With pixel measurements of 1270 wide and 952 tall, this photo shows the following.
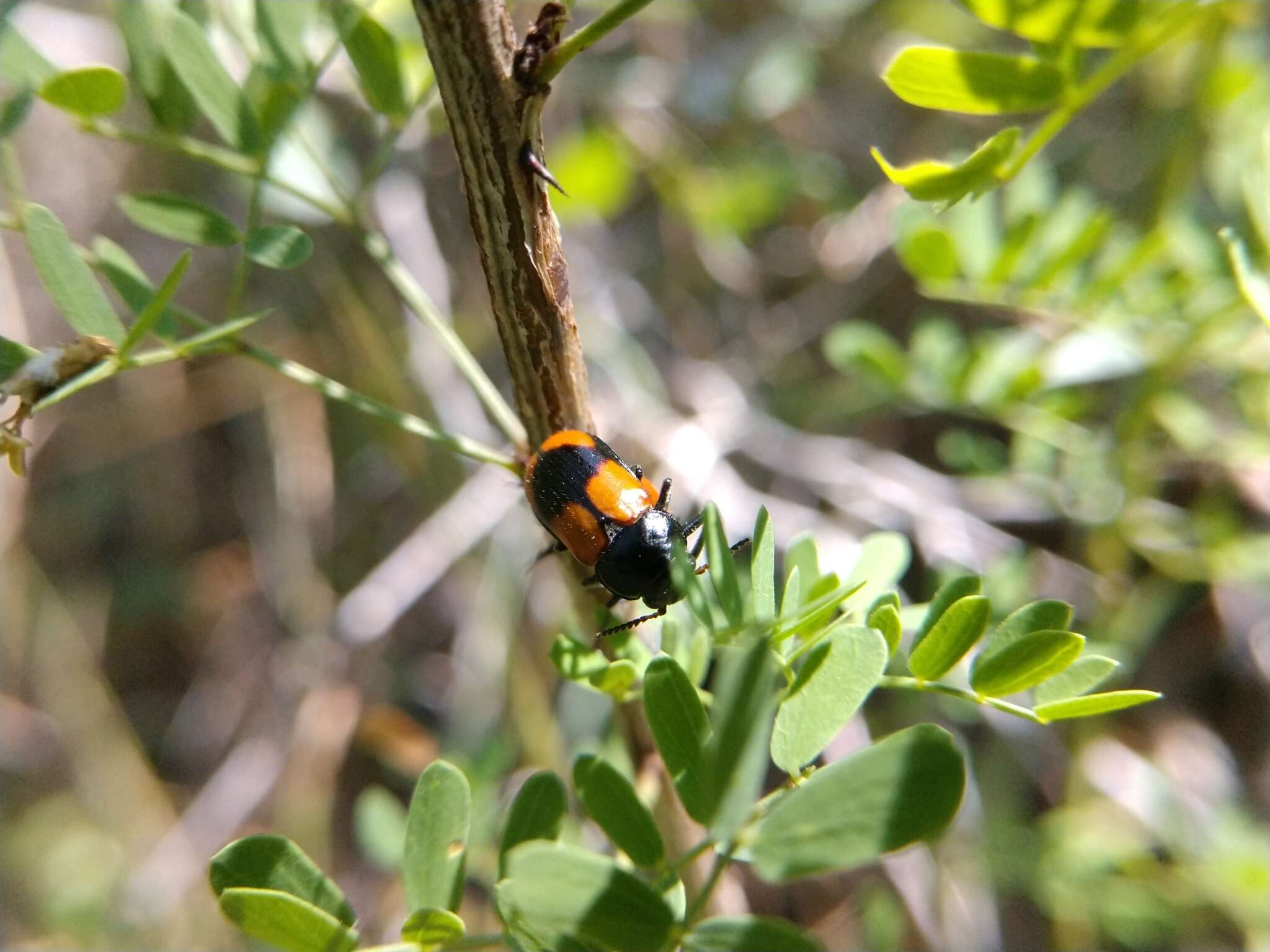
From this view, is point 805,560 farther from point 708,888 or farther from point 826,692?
point 708,888

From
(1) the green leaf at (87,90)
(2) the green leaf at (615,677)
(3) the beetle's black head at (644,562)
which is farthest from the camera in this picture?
(3) the beetle's black head at (644,562)

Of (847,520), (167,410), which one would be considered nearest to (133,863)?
(167,410)

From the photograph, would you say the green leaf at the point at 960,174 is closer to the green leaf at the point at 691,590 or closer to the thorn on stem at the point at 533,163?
the thorn on stem at the point at 533,163

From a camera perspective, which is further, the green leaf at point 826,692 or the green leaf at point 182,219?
the green leaf at point 182,219

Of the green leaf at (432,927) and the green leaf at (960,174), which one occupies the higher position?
the green leaf at (960,174)

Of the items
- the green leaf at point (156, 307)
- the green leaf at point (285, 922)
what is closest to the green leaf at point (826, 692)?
the green leaf at point (285, 922)

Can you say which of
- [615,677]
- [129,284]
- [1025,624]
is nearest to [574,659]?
[615,677]
